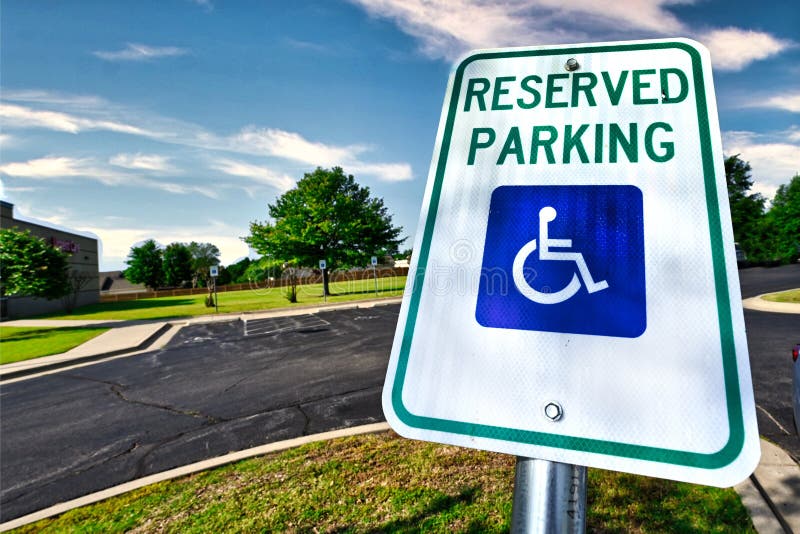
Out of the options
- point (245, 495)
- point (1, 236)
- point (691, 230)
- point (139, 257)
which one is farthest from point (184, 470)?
point (139, 257)


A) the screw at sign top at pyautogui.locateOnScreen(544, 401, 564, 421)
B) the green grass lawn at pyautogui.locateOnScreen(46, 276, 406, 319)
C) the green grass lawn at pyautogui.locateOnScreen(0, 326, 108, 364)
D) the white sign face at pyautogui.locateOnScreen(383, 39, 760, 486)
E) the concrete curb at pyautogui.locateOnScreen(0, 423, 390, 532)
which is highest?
the white sign face at pyautogui.locateOnScreen(383, 39, 760, 486)

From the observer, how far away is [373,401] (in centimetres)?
632

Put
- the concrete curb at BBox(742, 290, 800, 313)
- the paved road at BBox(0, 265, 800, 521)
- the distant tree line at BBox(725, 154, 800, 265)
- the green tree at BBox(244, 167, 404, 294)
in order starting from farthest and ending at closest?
the distant tree line at BBox(725, 154, 800, 265)
the green tree at BBox(244, 167, 404, 294)
the concrete curb at BBox(742, 290, 800, 313)
the paved road at BBox(0, 265, 800, 521)

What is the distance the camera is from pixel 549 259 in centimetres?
90

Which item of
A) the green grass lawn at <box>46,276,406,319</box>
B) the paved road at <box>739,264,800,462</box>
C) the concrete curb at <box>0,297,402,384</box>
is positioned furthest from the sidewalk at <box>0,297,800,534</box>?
the green grass lawn at <box>46,276,406,319</box>

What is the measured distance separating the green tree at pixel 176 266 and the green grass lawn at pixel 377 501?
68.9 m

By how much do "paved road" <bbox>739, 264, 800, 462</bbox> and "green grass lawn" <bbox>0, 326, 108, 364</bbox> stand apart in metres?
15.6

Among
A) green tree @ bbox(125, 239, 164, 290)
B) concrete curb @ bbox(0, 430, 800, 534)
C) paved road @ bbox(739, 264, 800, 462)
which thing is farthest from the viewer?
green tree @ bbox(125, 239, 164, 290)

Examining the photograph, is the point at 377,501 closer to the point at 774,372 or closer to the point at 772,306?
the point at 774,372

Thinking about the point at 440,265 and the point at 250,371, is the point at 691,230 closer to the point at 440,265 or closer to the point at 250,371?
the point at 440,265

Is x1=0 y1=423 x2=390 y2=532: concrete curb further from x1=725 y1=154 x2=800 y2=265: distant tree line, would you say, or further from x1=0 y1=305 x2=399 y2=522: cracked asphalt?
x1=725 y1=154 x2=800 y2=265: distant tree line

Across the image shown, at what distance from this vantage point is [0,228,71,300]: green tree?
15.9 m

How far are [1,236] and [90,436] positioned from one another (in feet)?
52.0

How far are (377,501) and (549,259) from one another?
324 cm
